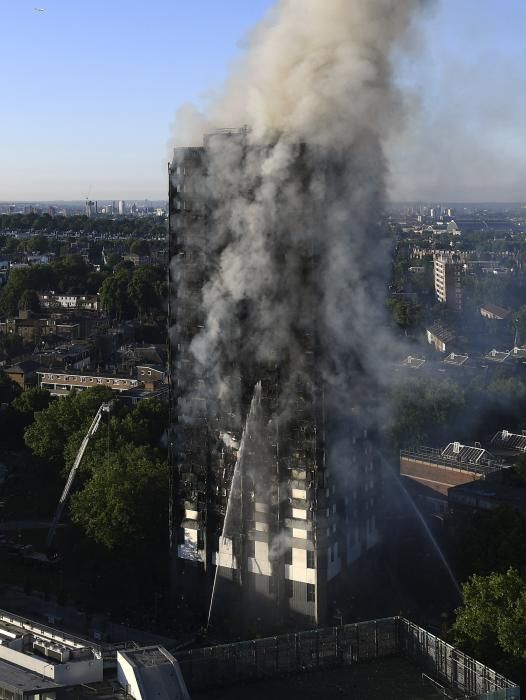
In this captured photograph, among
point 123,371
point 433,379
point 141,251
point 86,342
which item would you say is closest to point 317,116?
point 433,379

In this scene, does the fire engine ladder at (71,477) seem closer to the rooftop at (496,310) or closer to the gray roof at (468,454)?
the gray roof at (468,454)

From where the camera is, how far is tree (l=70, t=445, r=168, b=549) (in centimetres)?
2000

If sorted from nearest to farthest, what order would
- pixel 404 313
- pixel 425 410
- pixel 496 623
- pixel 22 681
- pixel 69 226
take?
pixel 22 681 < pixel 496 623 < pixel 425 410 < pixel 404 313 < pixel 69 226

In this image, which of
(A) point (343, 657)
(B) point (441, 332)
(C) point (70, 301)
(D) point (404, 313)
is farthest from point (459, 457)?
(C) point (70, 301)

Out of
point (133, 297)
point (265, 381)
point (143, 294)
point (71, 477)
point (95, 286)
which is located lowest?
point (71, 477)

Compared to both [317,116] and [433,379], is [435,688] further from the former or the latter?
[433,379]

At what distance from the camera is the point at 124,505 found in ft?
65.9

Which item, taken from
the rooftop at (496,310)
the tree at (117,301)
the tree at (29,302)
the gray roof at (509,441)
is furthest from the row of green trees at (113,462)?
the rooftop at (496,310)

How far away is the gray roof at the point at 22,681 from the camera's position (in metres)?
11.5

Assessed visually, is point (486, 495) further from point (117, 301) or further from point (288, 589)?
point (117, 301)

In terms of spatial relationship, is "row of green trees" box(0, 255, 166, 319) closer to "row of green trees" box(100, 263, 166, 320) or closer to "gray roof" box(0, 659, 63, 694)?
"row of green trees" box(100, 263, 166, 320)

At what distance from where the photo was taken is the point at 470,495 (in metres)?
23.3

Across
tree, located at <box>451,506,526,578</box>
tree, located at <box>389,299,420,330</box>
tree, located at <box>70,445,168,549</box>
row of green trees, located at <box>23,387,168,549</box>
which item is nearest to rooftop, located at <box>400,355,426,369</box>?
tree, located at <box>389,299,420,330</box>

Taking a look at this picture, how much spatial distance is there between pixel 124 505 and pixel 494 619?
26.3ft
